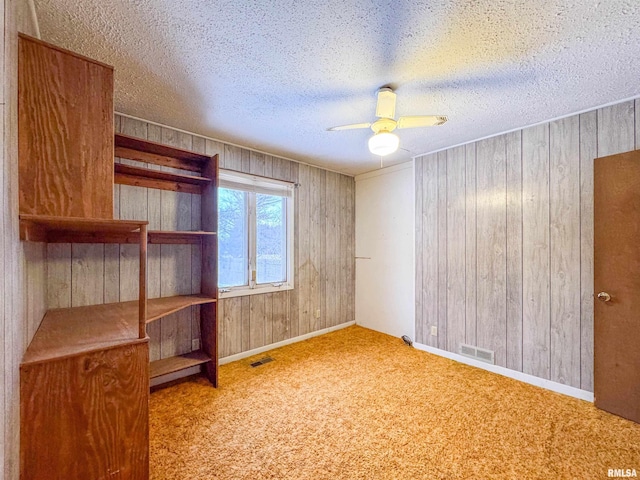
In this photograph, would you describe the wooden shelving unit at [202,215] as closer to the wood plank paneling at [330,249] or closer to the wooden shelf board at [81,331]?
the wooden shelf board at [81,331]

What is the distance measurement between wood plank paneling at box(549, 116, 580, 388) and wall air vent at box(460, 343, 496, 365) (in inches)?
20.0

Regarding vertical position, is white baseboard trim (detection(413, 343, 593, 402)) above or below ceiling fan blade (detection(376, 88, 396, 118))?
below

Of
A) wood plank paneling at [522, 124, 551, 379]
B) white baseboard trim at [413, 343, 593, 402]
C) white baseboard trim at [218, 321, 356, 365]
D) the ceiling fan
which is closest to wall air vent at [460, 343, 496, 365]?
white baseboard trim at [413, 343, 593, 402]

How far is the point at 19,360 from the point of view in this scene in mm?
1090

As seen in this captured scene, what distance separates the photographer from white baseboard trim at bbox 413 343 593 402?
2365 mm

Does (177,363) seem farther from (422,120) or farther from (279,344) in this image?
(422,120)

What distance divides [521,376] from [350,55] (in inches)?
124

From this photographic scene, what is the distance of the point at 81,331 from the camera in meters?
1.53

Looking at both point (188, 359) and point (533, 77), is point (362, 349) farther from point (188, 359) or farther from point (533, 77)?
point (533, 77)

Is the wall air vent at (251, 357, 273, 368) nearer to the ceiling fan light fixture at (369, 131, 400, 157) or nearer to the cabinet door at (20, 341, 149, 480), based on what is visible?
the cabinet door at (20, 341, 149, 480)

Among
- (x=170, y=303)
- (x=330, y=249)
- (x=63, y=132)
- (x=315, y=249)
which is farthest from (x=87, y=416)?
(x=330, y=249)

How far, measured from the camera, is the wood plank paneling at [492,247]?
9.33 ft

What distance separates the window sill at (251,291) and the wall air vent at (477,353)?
7.02ft

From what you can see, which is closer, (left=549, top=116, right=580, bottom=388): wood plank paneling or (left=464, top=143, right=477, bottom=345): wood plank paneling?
(left=549, top=116, right=580, bottom=388): wood plank paneling
